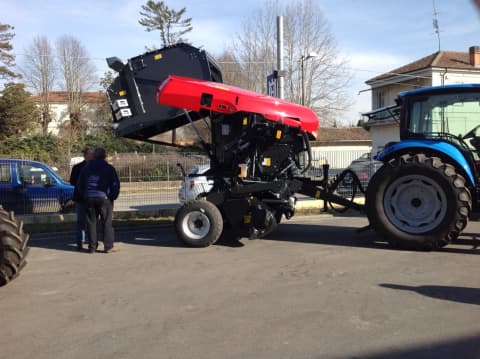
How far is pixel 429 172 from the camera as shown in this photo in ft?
24.6

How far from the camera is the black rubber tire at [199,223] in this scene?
822cm

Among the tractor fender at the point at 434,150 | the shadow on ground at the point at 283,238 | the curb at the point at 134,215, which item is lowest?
the shadow on ground at the point at 283,238

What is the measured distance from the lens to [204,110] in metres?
8.60

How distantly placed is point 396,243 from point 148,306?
4185 millimetres

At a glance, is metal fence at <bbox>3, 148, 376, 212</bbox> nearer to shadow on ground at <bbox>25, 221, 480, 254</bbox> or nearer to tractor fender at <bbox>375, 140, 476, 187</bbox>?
shadow on ground at <bbox>25, 221, 480, 254</bbox>

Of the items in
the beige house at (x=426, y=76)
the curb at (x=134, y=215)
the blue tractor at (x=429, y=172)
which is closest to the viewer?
the blue tractor at (x=429, y=172)

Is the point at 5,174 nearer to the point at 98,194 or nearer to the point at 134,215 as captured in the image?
the point at 134,215

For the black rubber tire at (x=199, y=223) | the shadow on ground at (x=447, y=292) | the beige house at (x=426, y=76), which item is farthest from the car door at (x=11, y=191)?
the beige house at (x=426, y=76)

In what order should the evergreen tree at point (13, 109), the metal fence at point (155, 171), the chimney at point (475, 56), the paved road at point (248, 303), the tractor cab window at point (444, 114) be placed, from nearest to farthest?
the paved road at point (248, 303) → the tractor cab window at point (444, 114) → the metal fence at point (155, 171) → the evergreen tree at point (13, 109) → the chimney at point (475, 56)

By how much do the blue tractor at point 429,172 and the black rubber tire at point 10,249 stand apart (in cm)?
512

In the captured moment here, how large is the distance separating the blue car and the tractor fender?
784 cm

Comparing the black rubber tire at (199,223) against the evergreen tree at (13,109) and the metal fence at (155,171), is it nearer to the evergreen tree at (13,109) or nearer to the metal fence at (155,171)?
the metal fence at (155,171)

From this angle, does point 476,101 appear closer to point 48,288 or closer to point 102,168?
point 102,168

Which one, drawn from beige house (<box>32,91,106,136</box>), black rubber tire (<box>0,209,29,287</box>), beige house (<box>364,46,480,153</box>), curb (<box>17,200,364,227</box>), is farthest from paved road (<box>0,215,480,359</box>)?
beige house (<box>32,91,106,136</box>)
